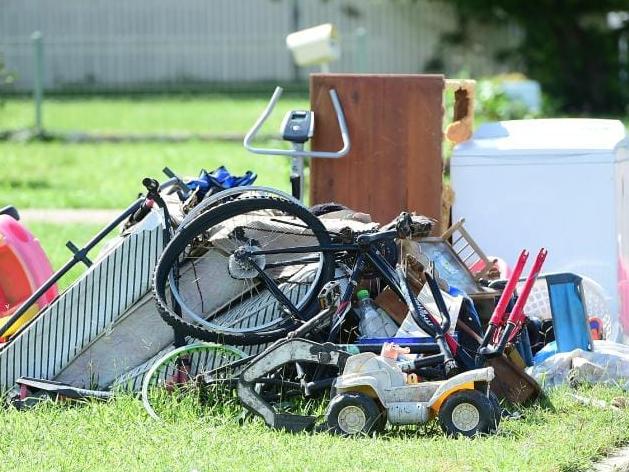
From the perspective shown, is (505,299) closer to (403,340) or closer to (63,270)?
(403,340)

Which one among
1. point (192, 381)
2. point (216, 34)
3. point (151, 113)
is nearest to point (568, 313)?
point (192, 381)

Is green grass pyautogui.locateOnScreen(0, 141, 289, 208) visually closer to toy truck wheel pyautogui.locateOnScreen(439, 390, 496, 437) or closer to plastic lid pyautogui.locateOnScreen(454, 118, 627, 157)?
plastic lid pyautogui.locateOnScreen(454, 118, 627, 157)

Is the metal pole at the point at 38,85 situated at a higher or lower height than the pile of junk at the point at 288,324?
higher

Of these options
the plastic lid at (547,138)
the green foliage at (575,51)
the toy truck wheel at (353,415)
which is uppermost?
the green foliage at (575,51)

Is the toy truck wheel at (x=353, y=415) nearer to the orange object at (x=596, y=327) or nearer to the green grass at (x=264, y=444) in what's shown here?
the green grass at (x=264, y=444)

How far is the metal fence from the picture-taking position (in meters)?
28.8

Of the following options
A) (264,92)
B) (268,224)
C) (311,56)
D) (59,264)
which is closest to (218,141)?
(264,92)

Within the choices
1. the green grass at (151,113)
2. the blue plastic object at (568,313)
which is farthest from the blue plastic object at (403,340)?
the green grass at (151,113)

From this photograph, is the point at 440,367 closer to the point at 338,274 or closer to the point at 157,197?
the point at 338,274

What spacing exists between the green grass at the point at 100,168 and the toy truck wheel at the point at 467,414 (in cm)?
779

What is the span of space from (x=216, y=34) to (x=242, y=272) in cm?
2536

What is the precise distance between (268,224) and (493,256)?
1943 millimetres

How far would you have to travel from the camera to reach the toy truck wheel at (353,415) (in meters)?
5.49

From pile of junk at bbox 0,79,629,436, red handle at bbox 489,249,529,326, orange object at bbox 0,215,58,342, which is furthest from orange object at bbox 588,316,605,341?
orange object at bbox 0,215,58,342
